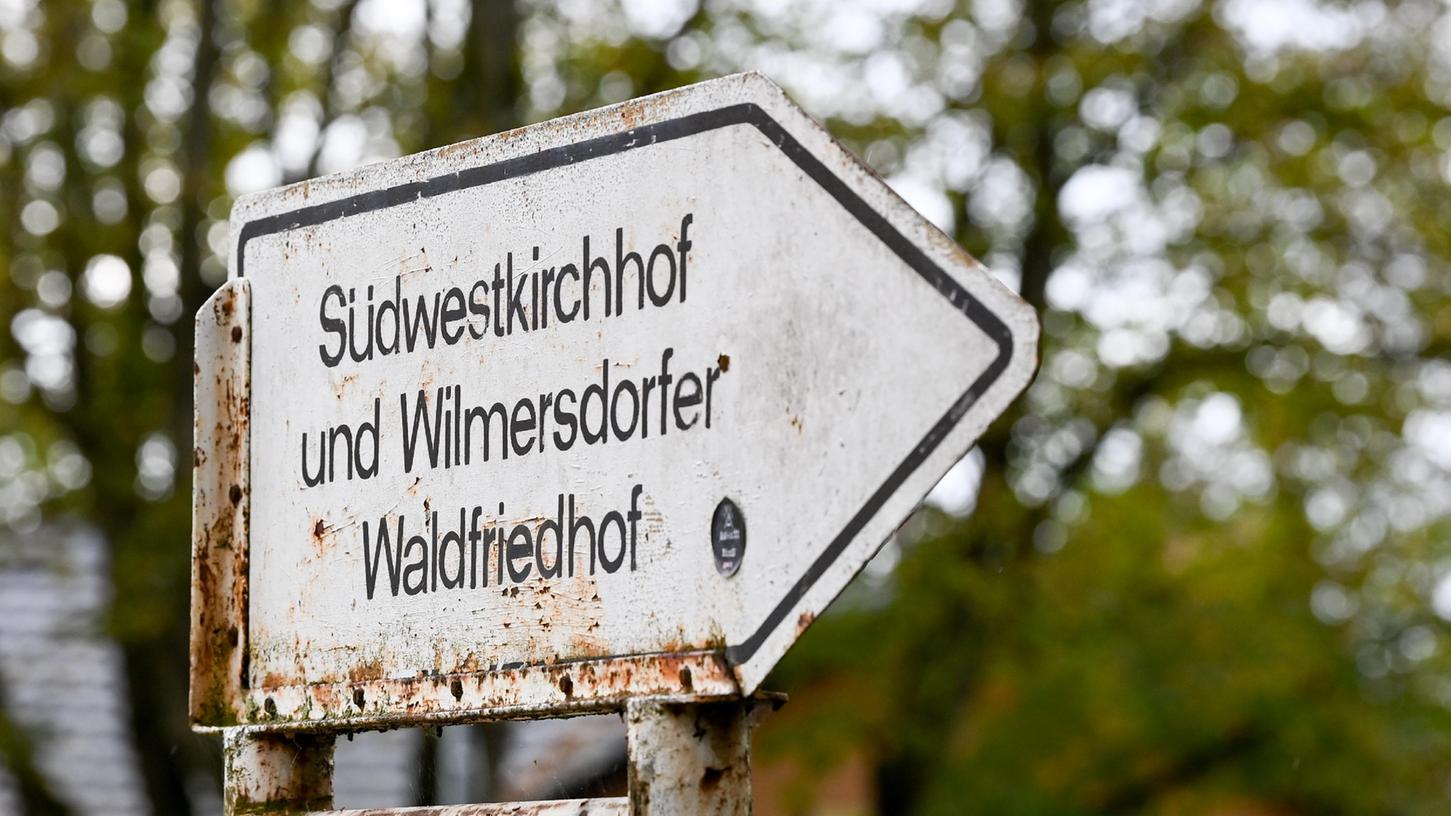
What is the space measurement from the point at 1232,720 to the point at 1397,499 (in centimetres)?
161

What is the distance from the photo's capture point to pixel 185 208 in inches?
308

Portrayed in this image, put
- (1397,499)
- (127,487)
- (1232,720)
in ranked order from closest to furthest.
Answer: (127,487)
(1397,499)
(1232,720)

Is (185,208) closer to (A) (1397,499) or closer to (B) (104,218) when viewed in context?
(B) (104,218)

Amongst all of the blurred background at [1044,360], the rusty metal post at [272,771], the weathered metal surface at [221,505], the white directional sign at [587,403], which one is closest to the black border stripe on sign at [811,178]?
the white directional sign at [587,403]

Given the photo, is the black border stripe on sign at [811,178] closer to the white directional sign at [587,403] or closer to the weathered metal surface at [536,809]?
the white directional sign at [587,403]

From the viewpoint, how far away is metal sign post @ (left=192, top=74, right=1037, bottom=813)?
1576 millimetres

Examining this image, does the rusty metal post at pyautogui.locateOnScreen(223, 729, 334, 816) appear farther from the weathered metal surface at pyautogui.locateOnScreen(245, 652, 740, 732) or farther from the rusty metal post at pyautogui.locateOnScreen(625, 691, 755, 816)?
the rusty metal post at pyautogui.locateOnScreen(625, 691, 755, 816)

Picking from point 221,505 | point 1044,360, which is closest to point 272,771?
point 221,505

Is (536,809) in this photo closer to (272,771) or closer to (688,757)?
(688,757)

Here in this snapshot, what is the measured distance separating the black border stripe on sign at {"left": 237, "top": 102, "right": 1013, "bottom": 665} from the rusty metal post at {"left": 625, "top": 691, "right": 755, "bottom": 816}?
0.08 m

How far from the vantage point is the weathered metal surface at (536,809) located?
163 centimetres

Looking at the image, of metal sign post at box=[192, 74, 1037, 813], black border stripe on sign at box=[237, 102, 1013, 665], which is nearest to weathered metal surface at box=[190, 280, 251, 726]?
metal sign post at box=[192, 74, 1037, 813]

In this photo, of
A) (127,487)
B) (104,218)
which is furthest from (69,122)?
(127,487)

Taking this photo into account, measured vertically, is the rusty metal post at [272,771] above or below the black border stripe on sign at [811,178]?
below
